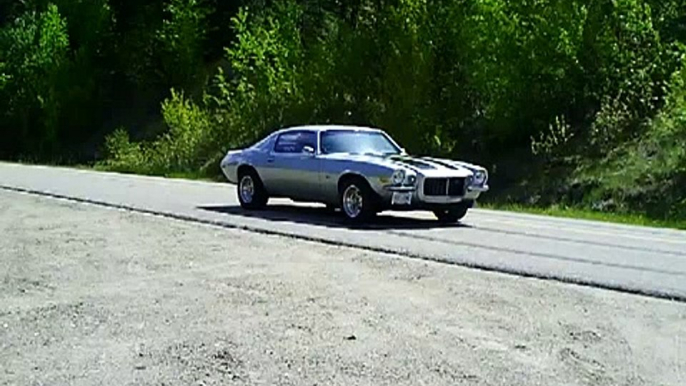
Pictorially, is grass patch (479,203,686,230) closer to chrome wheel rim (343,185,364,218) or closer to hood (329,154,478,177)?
hood (329,154,478,177)

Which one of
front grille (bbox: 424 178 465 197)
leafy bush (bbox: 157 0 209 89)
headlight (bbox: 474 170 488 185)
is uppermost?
leafy bush (bbox: 157 0 209 89)

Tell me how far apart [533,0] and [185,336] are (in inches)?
907

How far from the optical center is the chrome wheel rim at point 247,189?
63.1ft

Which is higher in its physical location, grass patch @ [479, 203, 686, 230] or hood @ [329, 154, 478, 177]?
hood @ [329, 154, 478, 177]

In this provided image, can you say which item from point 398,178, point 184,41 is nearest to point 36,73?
point 184,41

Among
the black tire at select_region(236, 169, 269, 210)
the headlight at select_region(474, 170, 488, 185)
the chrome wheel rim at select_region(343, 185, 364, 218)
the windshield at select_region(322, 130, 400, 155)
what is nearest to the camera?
the chrome wheel rim at select_region(343, 185, 364, 218)

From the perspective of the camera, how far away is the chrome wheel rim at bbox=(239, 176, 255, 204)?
19234 mm

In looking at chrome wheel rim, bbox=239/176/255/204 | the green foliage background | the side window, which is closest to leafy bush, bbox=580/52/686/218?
the green foliage background

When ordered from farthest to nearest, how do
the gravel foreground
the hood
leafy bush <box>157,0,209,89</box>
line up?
leafy bush <box>157,0,209,89</box>, the hood, the gravel foreground

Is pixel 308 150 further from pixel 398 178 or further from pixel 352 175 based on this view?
pixel 398 178

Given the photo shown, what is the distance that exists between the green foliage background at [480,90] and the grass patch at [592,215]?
0.77 metres

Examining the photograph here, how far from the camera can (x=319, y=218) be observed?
57.2 feet

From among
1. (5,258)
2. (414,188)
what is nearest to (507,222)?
(414,188)

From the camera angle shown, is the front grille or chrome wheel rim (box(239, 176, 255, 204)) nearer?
the front grille
